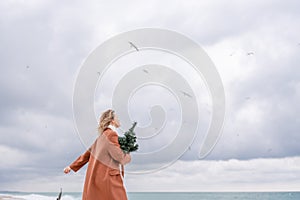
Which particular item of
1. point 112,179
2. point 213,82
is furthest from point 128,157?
point 213,82

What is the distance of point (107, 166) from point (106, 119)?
647 mm

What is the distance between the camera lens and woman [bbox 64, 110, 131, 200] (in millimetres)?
6109

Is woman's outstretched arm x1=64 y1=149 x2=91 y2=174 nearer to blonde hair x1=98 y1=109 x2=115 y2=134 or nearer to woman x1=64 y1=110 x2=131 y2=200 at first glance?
woman x1=64 y1=110 x2=131 y2=200

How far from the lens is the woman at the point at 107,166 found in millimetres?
6109

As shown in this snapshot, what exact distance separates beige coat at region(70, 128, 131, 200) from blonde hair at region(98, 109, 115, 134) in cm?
7

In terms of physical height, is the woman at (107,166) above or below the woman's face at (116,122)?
below

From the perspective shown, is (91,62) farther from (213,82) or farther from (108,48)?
(213,82)

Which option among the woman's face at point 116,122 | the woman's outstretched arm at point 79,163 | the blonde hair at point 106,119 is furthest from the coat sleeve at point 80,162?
the woman's face at point 116,122

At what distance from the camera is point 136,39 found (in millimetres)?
8461

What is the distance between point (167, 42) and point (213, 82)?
1152 mm

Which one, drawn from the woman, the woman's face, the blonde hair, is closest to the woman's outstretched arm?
the woman

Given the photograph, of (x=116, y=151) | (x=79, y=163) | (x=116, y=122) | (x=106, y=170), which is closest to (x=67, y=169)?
(x=79, y=163)

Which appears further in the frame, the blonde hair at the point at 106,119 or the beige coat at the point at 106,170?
the blonde hair at the point at 106,119

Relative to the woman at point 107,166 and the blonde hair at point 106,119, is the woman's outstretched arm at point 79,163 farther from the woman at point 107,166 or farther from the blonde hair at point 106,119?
the blonde hair at point 106,119
